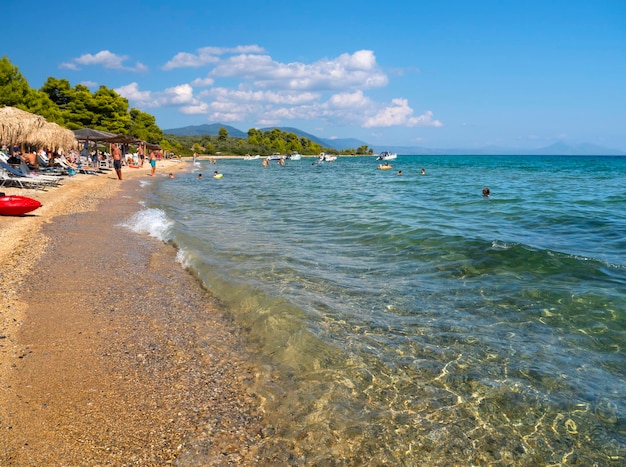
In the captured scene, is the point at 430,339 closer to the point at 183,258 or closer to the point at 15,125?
the point at 183,258

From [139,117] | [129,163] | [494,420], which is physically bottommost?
[494,420]

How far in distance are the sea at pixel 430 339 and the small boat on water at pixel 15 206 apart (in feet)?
12.5

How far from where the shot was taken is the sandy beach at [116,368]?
3.24 meters

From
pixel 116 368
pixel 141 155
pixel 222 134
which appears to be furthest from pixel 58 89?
pixel 222 134

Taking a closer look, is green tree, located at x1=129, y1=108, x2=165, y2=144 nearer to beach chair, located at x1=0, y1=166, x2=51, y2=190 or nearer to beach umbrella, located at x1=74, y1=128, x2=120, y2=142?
beach umbrella, located at x1=74, y1=128, x2=120, y2=142

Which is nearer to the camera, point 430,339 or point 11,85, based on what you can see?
point 430,339

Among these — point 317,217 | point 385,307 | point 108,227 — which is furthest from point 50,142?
point 385,307

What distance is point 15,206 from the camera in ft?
40.4

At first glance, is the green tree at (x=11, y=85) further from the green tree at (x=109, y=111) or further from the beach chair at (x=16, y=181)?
the beach chair at (x=16, y=181)

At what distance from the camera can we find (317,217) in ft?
52.6

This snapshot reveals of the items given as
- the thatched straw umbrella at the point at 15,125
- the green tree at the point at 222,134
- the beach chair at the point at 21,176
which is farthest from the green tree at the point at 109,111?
the green tree at the point at 222,134

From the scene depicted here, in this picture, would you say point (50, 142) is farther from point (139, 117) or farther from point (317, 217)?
point (139, 117)

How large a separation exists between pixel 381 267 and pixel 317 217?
751 cm

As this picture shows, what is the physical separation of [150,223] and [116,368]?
31.4ft
